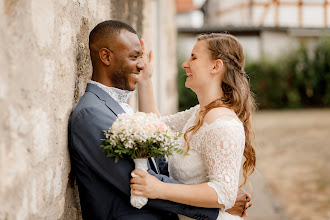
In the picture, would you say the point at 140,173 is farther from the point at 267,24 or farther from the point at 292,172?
the point at 267,24

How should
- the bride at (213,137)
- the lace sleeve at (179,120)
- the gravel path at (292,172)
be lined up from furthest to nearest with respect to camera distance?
the gravel path at (292,172) < the lace sleeve at (179,120) < the bride at (213,137)

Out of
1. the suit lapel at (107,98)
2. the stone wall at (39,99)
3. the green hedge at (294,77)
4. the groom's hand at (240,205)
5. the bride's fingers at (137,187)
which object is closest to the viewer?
the stone wall at (39,99)

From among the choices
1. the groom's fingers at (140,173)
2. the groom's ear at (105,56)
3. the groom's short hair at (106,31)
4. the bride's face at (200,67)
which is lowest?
the groom's fingers at (140,173)

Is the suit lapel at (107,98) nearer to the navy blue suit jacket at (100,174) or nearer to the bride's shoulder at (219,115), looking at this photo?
the navy blue suit jacket at (100,174)

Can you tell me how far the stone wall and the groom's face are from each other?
23 cm

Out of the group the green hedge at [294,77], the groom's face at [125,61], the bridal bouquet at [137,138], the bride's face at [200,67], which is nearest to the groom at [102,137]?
the groom's face at [125,61]

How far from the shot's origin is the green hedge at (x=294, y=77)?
17719 millimetres

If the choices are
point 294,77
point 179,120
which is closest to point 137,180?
point 179,120

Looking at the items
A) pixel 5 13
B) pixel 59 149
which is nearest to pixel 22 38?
pixel 5 13

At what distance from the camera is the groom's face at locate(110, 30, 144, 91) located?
230cm

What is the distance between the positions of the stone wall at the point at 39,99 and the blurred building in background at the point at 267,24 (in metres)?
14.2

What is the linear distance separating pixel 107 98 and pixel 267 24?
20.1m

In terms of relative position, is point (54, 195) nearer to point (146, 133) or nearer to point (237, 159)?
point (146, 133)

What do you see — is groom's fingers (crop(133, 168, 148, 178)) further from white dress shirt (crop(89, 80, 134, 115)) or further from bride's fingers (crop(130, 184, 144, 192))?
white dress shirt (crop(89, 80, 134, 115))
